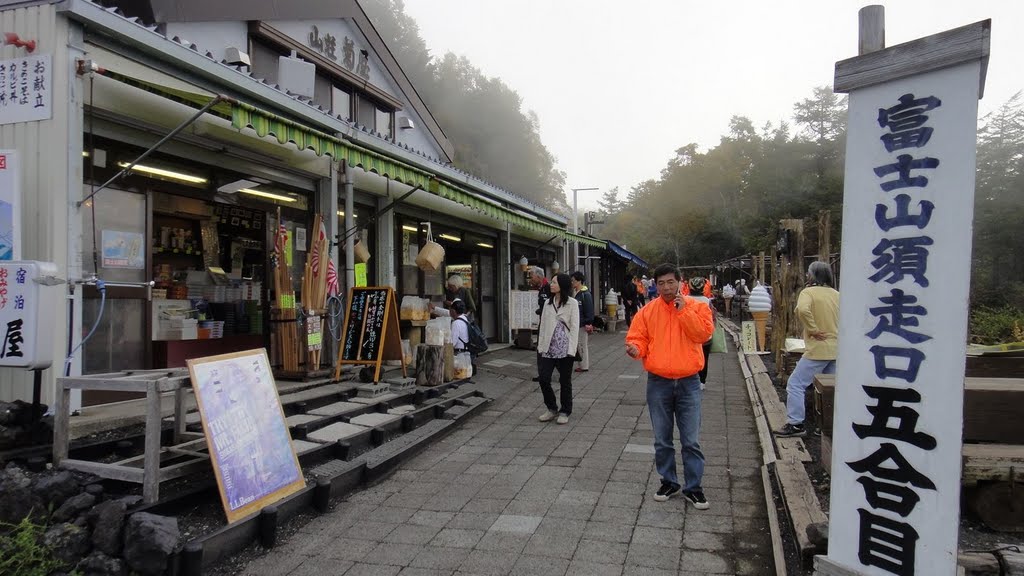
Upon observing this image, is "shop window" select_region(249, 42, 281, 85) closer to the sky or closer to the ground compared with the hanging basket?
closer to the sky

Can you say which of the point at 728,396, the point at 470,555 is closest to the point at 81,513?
the point at 470,555

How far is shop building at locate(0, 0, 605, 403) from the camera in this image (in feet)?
17.1

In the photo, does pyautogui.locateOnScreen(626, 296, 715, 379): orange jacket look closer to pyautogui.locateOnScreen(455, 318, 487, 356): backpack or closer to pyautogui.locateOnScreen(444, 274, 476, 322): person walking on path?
pyautogui.locateOnScreen(455, 318, 487, 356): backpack

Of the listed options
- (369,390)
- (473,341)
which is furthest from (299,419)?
(473,341)

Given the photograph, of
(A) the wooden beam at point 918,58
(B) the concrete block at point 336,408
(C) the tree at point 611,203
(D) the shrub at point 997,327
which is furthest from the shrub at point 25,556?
(C) the tree at point 611,203

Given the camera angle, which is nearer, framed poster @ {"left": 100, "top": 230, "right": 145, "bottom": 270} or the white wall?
the white wall

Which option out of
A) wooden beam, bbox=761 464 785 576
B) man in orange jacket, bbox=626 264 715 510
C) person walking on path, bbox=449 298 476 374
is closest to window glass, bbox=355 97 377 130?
person walking on path, bbox=449 298 476 374

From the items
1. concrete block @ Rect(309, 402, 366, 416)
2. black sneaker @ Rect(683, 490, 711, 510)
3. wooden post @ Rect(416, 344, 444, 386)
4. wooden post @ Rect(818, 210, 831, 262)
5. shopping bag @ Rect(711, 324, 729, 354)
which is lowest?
black sneaker @ Rect(683, 490, 711, 510)

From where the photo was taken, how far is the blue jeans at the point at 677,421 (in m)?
4.78

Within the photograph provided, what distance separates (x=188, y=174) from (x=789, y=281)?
9563 mm

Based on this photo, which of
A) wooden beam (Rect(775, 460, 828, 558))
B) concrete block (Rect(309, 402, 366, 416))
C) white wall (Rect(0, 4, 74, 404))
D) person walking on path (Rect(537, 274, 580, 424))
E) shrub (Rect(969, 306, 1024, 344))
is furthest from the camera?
shrub (Rect(969, 306, 1024, 344))

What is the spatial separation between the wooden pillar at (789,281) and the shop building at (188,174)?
5.03 m

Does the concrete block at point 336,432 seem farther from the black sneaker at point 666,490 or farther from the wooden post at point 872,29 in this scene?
the wooden post at point 872,29

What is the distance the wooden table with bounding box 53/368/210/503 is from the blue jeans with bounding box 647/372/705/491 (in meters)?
3.60
